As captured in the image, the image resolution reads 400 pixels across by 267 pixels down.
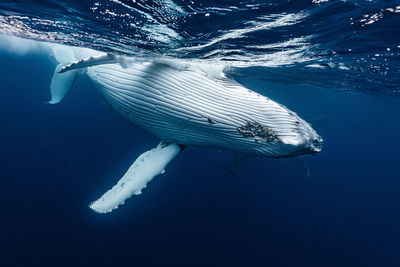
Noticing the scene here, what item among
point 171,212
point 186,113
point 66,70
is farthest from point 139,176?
point 171,212

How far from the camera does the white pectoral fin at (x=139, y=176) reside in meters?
4.34

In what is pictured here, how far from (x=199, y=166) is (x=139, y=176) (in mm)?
25527

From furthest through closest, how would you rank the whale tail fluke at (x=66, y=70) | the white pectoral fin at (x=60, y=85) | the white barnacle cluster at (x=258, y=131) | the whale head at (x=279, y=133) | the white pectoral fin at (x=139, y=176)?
the white pectoral fin at (x=60, y=85) < the white pectoral fin at (x=139, y=176) < the whale tail fluke at (x=66, y=70) < the white barnacle cluster at (x=258, y=131) < the whale head at (x=279, y=133)

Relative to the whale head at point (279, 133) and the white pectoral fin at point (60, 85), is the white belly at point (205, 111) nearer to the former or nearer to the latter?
the whale head at point (279, 133)

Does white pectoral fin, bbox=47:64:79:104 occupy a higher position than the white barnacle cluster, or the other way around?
the white barnacle cluster

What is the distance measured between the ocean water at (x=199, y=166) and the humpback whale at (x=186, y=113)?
4.16 feet

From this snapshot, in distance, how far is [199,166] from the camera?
97.8ft

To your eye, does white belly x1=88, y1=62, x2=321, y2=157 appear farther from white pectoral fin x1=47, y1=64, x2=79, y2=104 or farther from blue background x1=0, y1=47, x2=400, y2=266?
blue background x1=0, y1=47, x2=400, y2=266

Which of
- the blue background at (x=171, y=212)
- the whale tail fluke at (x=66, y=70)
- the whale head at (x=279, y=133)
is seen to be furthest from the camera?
the blue background at (x=171, y=212)

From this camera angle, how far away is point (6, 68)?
58.3m

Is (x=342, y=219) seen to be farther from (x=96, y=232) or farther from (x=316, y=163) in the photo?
(x=96, y=232)

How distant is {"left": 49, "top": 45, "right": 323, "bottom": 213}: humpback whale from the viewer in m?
3.56

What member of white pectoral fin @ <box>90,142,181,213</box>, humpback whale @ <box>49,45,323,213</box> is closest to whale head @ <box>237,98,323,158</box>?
humpback whale @ <box>49,45,323,213</box>

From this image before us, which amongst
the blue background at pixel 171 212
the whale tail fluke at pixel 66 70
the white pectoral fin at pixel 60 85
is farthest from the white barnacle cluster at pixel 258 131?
the blue background at pixel 171 212
